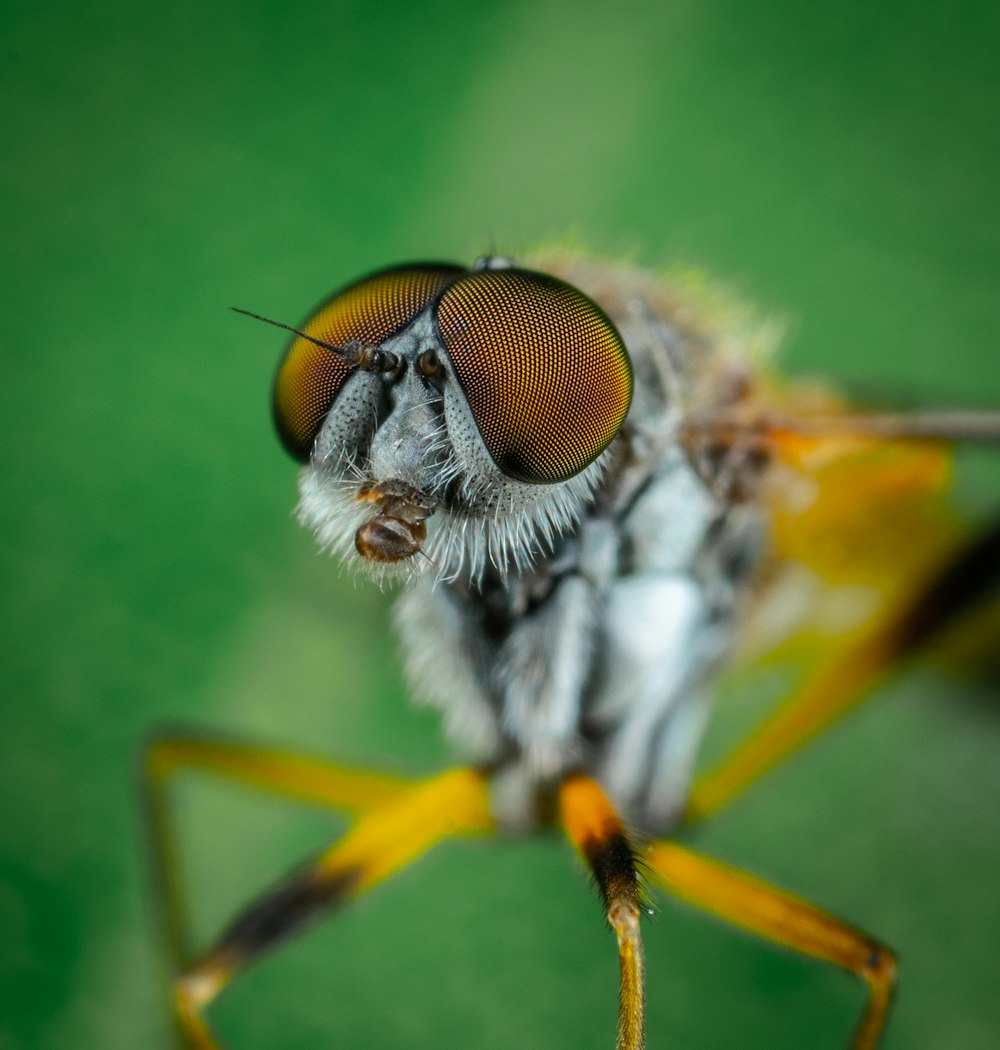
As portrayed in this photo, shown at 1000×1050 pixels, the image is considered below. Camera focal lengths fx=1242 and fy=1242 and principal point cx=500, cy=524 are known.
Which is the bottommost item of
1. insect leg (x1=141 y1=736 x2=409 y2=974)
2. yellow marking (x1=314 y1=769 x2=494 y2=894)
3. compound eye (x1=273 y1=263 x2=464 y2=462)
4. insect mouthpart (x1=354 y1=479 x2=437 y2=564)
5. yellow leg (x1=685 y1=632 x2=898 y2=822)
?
insect leg (x1=141 y1=736 x2=409 y2=974)

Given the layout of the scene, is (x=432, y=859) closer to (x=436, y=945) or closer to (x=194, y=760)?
(x=436, y=945)

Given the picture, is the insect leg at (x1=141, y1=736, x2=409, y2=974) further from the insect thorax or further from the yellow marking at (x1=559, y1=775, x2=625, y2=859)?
the yellow marking at (x1=559, y1=775, x2=625, y2=859)

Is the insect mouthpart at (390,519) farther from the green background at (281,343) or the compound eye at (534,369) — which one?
the green background at (281,343)

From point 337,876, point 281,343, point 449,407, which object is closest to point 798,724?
point 337,876

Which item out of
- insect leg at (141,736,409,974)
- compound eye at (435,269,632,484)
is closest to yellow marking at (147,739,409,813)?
insect leg at (141,736,409,974)

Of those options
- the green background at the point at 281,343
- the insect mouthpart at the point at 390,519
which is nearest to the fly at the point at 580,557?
the insect mouthpart at the point at 390,519

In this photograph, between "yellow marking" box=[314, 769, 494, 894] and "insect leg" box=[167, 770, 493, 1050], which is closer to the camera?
"insect leg" box=[167, 770, 493, 1050]

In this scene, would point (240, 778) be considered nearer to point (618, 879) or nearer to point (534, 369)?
point (618, 879)
